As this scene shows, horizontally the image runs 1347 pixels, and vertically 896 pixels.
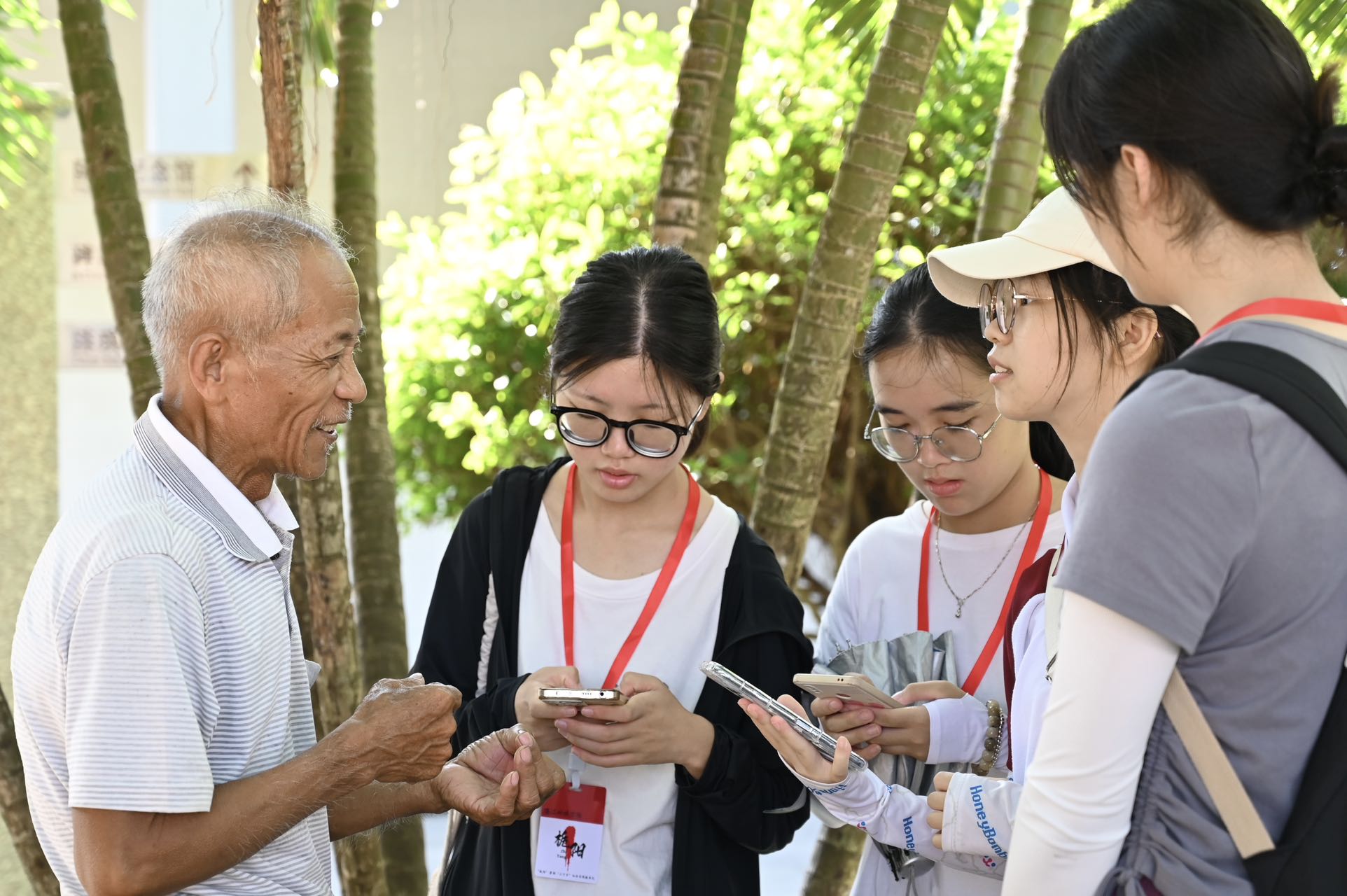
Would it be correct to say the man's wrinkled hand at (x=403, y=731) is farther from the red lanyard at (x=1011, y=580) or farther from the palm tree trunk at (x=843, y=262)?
the palm tree trunk at (x=843, y=262)

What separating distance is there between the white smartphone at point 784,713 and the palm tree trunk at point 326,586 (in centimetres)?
139

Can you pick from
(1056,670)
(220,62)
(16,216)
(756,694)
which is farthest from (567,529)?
(220,62)

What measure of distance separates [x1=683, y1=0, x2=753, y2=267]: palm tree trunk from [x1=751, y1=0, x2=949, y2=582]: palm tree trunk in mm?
386

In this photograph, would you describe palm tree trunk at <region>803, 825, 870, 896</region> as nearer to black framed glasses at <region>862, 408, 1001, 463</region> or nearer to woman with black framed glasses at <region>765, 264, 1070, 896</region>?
woman with black framed glasses at <region>765, 264, 1070, 896</region>

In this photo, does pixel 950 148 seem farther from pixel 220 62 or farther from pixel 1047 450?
pixel 220 62

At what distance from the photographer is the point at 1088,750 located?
4.43 ft

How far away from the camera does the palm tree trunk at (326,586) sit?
307 centimetres

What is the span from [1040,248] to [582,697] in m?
1.05

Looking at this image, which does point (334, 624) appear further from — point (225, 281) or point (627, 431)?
point (225, 281)

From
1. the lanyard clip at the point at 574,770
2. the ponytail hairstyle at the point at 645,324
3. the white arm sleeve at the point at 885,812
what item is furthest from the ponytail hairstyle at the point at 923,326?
the lanyard clip at the point at 574,770

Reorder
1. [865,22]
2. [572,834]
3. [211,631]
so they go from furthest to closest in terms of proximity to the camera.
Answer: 1. [865,22]
2. [572,834]
3. [211,631]

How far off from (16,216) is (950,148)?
436 centimetres

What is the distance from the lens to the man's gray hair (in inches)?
76.4

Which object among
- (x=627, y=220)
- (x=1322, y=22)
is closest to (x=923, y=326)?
(x=1322, y=22)
